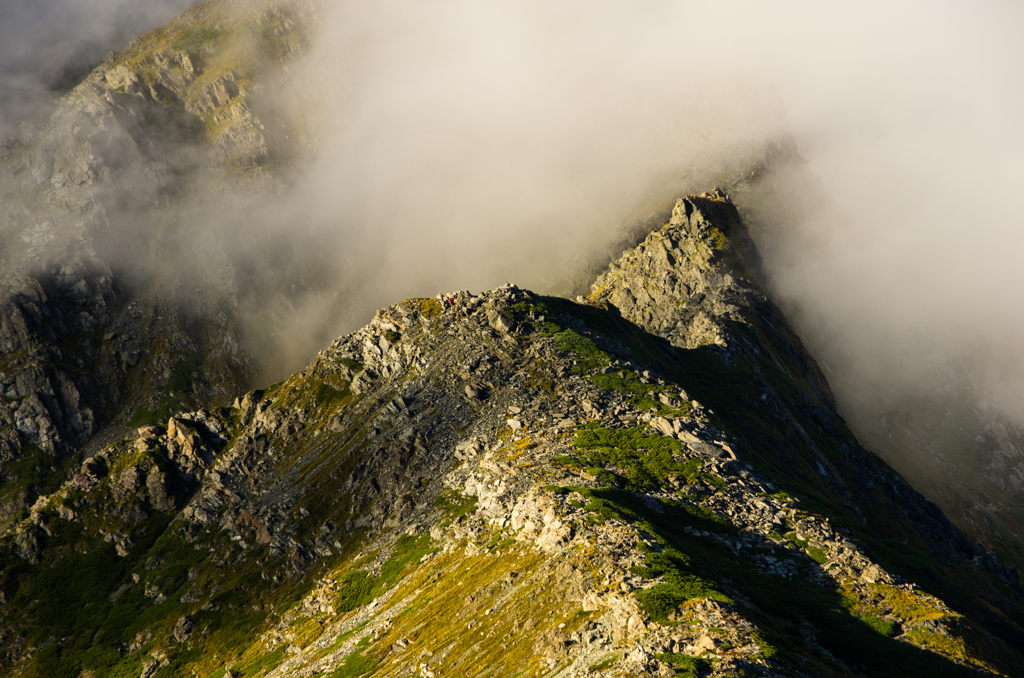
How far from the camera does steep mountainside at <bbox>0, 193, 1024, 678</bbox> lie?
59.2 metres

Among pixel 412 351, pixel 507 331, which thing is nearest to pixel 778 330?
pixel 507 331

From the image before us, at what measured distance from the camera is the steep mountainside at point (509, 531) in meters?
59.2

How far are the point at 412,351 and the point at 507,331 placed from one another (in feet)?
69.3

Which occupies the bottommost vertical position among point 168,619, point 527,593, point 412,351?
point 168,619

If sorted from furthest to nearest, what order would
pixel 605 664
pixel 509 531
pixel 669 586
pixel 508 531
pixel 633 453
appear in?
pixel 633 453 → pixel 508 531 → pixel 509 531 → pixel 669 586 → pixel 605 664

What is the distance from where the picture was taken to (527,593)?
212ft

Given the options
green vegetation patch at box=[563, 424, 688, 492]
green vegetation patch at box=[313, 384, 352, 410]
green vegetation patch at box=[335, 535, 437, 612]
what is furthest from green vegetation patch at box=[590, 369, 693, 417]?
green vegetation patch at box=[313, 384, 352, 410]

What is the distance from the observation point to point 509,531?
8100 cm

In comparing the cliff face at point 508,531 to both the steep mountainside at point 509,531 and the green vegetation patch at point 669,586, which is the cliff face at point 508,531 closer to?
the green vegetation patch at point 669,586

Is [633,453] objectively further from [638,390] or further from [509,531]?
[509,531]

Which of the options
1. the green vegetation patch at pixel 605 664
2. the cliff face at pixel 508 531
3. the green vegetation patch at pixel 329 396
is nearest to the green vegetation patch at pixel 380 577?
the cliff face at pixel 508 531

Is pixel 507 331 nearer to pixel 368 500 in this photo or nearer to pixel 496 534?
pixel 368 500

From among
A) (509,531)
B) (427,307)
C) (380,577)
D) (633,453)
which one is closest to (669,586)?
(509,531)

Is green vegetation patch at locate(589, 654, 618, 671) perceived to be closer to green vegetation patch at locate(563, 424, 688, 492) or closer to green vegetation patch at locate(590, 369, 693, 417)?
green vegetation patch at locate(563, 424, 688, 492)
